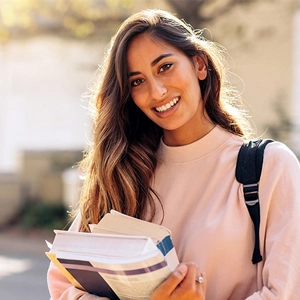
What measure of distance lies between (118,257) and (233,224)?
1.38 ft

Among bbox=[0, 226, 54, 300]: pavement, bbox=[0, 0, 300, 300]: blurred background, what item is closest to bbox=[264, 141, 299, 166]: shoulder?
bbox=[0, 226, 54, 300]: pavement

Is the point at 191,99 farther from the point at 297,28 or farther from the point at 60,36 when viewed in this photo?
the point at 60,36

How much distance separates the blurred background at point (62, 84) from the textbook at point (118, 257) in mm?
5835

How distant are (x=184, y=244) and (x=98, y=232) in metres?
0.28

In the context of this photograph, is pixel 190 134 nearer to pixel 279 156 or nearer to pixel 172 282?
pixel 279 156

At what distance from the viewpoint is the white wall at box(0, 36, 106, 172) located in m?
13.1

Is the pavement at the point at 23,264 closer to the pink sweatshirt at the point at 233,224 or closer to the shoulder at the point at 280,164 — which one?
the pink sweatshirt at the point at 233,224

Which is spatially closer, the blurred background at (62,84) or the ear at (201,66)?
the ear at (201,66)

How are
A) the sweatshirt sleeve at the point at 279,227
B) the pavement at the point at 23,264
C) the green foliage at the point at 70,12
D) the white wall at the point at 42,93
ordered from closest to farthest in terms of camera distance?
the sweatshirt sleeve at the point at 279,227
the pavement at the point at 23,264
the green foliage at the point at 70,12
the white wall at the point at 42,93

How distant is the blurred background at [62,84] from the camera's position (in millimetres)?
10180

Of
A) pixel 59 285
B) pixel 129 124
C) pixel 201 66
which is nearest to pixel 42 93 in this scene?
pixel 129 124

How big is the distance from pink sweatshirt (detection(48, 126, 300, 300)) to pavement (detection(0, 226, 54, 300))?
4958 mm

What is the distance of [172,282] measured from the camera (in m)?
1.78

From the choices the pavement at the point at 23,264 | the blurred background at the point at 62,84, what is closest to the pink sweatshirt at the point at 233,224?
the pavement at the point at 23,264
